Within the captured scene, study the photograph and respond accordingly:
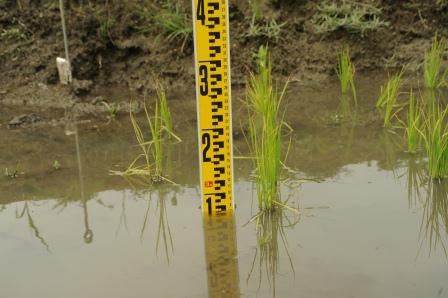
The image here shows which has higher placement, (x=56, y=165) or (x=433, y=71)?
(x=433, y=71)

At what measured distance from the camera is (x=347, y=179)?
13.5 ft

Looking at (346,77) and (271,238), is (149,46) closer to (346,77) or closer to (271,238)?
(346,77)

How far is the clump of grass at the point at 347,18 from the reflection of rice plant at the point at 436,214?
267cm

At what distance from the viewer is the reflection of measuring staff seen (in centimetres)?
306

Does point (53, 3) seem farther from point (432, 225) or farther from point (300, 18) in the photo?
point (432, 225)

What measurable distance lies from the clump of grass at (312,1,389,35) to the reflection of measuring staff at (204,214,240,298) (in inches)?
125

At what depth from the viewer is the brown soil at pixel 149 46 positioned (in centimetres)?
607

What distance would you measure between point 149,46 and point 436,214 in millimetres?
3485

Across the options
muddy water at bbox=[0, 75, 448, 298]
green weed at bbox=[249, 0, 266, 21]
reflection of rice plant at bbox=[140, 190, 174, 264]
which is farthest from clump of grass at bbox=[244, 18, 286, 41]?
reflection of rice plant at bbox=[140, 190, 174, 264]

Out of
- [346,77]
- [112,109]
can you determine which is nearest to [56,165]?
[112,109]

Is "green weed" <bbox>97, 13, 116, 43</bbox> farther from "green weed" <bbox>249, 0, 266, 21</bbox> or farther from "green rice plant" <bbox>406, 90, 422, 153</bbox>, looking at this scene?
"green rice plant" <bbox>406, 90, 422, 153</bbox>

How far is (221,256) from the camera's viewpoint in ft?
11.0

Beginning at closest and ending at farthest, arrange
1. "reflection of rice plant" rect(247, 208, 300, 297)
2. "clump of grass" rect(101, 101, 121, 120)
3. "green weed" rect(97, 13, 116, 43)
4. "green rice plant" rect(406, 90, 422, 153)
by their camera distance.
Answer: "reflection of rice plant" rect(247, 208, 300, 297), "green rice plant" rect(406, 90, 422, 153), "clump of grass" rect(101, 101, 121, 120), "green weed" rect(97, 13, 116, 43)

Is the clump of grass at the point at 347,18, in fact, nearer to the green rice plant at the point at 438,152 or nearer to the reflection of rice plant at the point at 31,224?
the green rice plant at the point at 438,152
